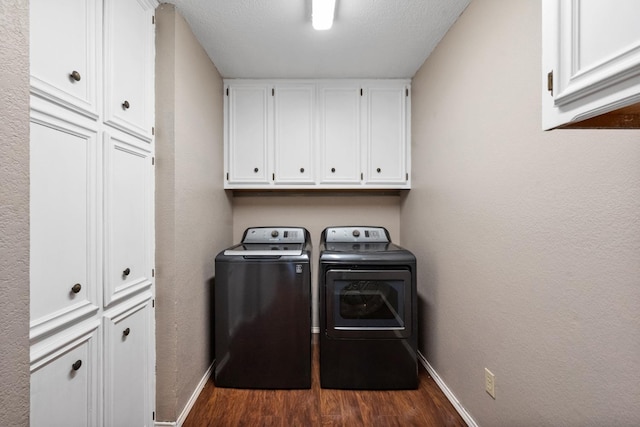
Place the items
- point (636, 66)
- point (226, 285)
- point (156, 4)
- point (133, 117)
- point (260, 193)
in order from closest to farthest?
point (636, 66) < point (133, 117) < point (156, 4) < point (226, 285) < point (260, 193)

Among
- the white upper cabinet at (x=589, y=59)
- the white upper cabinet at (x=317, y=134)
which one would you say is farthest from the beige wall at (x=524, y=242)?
the white upper cabinet at (x=317, y=134)

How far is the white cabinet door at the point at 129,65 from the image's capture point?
1.18 metres

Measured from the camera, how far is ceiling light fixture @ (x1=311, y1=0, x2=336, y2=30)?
1.47 meters

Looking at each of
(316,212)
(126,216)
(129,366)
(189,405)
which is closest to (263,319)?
(189,405)

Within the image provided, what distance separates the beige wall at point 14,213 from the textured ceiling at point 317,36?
1111 millimetres

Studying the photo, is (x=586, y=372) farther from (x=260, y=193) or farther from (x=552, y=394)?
(x=260, y=193)

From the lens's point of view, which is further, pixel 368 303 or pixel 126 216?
pixel 368 303

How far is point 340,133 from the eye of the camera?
2.48 meters

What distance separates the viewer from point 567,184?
37.9 inches

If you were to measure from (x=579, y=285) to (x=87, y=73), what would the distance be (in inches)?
74.4

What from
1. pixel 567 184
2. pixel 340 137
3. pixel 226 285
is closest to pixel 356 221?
pixel 340 137

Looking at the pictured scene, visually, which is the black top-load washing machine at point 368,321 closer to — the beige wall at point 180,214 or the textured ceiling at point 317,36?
the beige wall at point 180,214

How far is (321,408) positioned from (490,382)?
989 millimetres

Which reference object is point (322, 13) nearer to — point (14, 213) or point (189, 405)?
point (14, 213)
